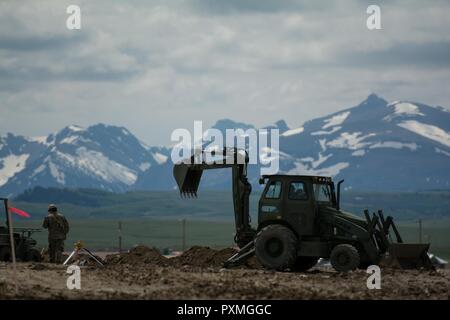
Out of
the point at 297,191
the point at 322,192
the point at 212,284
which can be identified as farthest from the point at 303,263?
the point at 212,284

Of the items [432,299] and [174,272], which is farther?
[174,272]

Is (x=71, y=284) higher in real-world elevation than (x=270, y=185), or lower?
lower

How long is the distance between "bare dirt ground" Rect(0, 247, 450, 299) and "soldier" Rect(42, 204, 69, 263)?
3092 mm

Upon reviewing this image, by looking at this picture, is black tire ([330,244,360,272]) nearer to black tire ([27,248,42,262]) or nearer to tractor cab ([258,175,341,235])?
tractor cab ([258,175,341,235])

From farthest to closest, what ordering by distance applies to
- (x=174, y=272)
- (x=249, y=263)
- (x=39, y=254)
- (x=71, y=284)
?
(x=39, y=254) → (x=249, y=263) → (x=174, y=272) → (x=71, y=284)

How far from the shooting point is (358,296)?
21531 mm

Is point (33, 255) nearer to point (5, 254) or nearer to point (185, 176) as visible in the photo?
point (5, 254)

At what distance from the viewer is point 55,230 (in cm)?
3353

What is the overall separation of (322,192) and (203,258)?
20.0 ft

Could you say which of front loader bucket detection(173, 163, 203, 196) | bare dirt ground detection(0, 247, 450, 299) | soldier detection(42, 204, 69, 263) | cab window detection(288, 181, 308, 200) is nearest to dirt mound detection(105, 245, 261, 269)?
soldier detection(42, 204, 69, 263)
